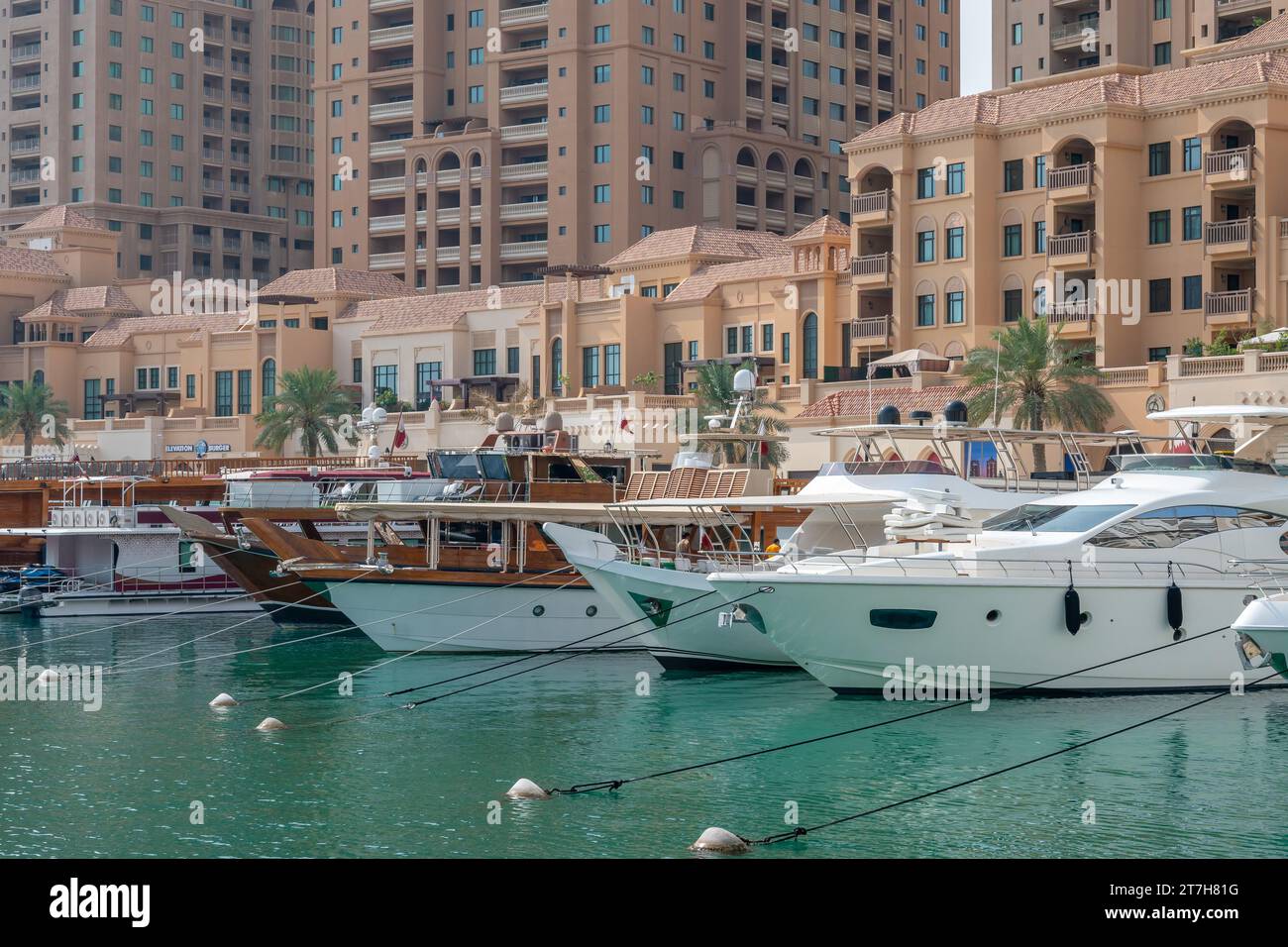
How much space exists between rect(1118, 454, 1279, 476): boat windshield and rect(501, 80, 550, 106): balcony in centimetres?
9256

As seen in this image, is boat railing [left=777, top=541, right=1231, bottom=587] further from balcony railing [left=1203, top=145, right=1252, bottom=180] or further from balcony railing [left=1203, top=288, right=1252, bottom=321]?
balcony railing [left=1203, top=145, right=1252, bottom=180]

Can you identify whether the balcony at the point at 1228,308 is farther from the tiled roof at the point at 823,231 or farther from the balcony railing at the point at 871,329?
the tiled roof at the point at 823,231

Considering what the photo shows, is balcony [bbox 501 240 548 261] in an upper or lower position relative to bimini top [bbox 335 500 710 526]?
upper

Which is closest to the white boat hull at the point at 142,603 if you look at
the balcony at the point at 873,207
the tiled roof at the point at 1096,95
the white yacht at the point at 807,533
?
the white yacht at the point at 807,533

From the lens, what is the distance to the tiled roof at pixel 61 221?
12531cm

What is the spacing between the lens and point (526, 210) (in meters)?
121

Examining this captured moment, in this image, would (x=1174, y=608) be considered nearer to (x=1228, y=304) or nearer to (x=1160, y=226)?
(x=1228, y=304)

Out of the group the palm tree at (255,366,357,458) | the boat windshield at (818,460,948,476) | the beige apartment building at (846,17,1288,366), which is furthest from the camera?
the palm tree at (255,366,357,458)

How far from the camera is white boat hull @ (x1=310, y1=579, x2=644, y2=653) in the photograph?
41.9m

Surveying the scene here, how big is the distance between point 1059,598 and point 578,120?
9219 cm

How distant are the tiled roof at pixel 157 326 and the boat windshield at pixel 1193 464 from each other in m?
82.1

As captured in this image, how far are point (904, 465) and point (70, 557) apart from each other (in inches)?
1286

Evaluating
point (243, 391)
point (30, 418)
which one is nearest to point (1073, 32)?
point (243, 391)

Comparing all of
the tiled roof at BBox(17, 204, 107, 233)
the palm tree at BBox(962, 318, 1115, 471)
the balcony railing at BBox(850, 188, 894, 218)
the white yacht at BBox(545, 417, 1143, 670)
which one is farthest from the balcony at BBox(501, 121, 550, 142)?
the white yacht at BBox(545, 417, 1143, 670)
